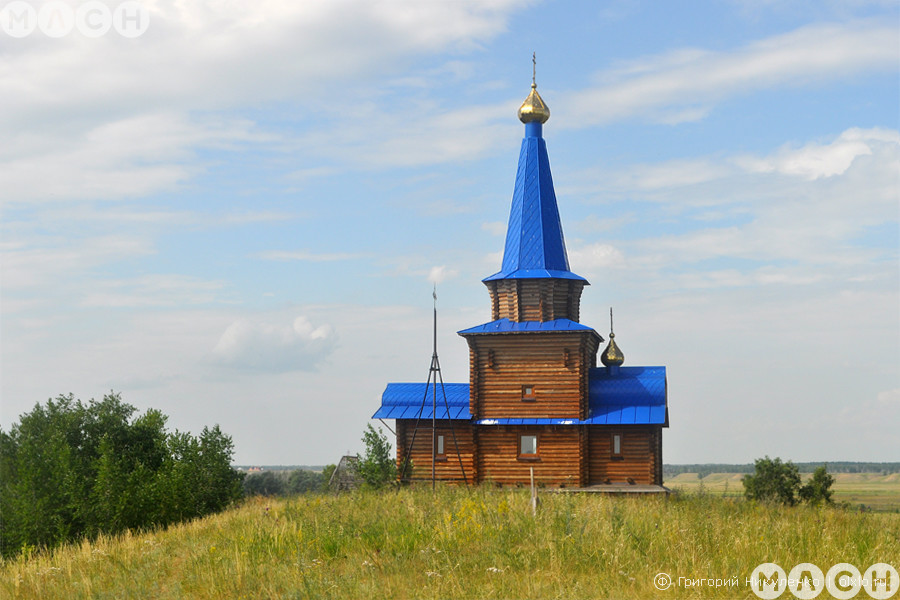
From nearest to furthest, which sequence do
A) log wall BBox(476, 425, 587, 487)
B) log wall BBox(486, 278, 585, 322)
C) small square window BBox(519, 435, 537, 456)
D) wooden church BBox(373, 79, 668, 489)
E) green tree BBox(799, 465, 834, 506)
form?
log wall BBox(476, 425, 587, 487), wooden church BBox(373, 79, 668, 489), small square window BBox(519, 435, 537, 456), log wall BBox(486, 278, 585, 322), green tree BBox(799, 465, 834, 506)

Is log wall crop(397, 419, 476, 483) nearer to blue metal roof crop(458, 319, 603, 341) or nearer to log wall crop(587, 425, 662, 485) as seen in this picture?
blue metal roof crop(458, 319, 603, 341)

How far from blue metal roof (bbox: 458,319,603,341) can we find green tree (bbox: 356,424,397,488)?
14.4 ft

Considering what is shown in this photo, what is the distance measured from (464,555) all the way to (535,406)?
17.3m

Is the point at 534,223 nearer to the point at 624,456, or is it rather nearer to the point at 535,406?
the point at 535,406

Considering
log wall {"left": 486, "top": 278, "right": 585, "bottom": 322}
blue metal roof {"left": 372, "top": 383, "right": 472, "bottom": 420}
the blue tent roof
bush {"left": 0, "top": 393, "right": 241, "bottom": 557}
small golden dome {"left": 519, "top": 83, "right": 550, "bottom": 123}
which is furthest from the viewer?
bush {"left": 0, "top": 393, "right": 241, "bottom": 557}

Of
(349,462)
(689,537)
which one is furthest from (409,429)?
(689,537)

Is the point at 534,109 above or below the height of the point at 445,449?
above

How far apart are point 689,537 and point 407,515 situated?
4.61 meters

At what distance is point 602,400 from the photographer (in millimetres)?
28891

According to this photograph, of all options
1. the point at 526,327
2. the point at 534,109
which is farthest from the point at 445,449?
the point at 534,109

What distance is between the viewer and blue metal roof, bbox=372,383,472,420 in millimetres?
28734

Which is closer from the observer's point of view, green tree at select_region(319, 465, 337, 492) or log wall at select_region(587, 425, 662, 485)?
log wall at select_region(587, 425, 662, 485)

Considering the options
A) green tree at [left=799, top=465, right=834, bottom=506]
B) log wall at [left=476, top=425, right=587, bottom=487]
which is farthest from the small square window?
green tree at [left=799, top=465, right=834, bottom=506]

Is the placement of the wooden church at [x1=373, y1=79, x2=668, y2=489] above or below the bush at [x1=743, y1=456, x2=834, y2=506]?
above
